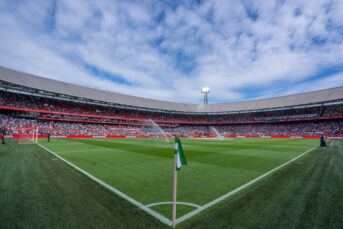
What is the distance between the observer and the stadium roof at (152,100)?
49181 millimetres

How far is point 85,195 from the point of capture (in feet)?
16.3

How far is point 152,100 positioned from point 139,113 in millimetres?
12881

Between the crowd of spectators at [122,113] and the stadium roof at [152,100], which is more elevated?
the stadium roof at [152,100]

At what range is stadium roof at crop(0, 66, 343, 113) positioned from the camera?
49181 mm

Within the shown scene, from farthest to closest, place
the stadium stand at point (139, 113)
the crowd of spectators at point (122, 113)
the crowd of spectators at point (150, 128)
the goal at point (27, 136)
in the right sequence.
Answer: the crowd of spectators at point (122, 113), the stadium stand at point (139, 113), the crowd of spectators at point (150, 128), the goal at point (27, 136)

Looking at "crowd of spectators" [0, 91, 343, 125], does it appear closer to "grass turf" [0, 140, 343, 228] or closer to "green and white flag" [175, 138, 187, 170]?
"grass turf" [0, 140, 343, 228]

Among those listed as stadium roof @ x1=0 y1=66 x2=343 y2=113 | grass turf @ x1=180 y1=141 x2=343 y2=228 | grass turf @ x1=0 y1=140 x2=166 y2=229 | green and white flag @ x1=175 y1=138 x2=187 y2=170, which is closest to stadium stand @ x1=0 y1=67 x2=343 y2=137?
stadium roof @ x1=0 y1=66 x2=343 y2=113

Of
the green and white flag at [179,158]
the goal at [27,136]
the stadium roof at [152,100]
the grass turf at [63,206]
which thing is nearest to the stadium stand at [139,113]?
the stadium roof at [152,100]

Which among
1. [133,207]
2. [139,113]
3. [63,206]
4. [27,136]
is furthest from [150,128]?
[133,207]

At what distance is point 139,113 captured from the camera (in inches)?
3049

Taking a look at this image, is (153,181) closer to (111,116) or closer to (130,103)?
(111,116)

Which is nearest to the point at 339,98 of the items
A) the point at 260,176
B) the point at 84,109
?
the point at 260,176

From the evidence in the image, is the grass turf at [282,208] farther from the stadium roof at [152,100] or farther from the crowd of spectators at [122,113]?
the crowd of spectators at [122,113]

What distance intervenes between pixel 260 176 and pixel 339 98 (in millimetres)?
76496
